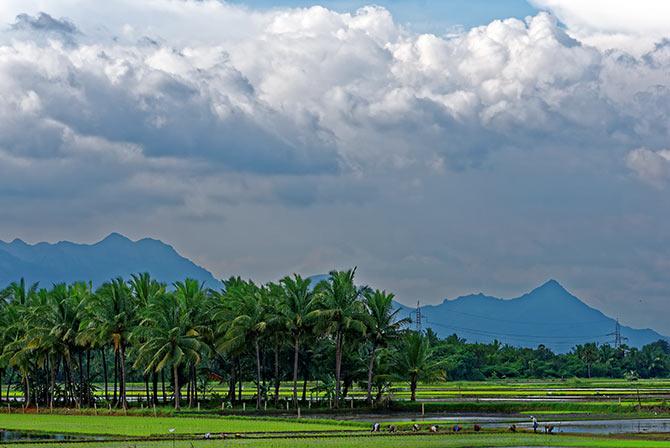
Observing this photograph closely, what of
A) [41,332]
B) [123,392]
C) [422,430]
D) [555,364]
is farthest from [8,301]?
[555,364]

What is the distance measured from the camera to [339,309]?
76.2m

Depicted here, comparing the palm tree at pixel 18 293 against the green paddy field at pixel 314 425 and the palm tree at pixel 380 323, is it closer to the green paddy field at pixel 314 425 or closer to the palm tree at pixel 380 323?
the green paddy field at pixel 314 425

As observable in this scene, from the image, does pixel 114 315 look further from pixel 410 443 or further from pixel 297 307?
pixel 410 443

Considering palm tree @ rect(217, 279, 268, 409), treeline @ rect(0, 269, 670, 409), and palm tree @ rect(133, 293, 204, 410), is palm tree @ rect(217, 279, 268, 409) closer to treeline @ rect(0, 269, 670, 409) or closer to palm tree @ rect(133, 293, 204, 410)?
treeline @ rect(0, 269, 670, 409)

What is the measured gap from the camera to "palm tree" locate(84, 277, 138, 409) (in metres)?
76.0

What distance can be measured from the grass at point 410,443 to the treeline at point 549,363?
103 metres

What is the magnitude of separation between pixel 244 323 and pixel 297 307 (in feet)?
13.3

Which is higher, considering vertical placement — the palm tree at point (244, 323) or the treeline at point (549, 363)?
the palm tree at point (244, 323)

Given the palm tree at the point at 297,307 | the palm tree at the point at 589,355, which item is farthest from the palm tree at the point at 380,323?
the palm tree at the point at 589,355

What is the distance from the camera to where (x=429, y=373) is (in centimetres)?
8138

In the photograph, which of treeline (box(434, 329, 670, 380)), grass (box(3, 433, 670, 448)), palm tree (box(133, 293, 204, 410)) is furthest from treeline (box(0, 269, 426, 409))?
treeline (box(434, 329, 670, 380))

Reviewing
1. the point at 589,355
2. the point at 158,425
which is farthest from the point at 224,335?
the point at 589,355

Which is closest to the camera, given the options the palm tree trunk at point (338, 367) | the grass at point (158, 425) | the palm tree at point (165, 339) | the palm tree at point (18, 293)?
the grass at point (158, 425)

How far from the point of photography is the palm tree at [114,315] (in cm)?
7600
